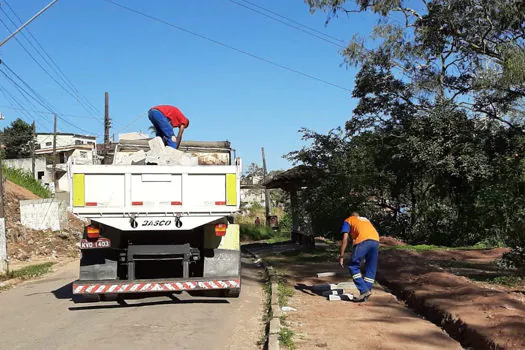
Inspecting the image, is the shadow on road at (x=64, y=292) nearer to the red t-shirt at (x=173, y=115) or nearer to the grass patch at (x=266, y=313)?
the grass patch at (x=266, y=313)

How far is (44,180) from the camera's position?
5881cm

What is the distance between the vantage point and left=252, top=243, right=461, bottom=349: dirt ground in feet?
20.5

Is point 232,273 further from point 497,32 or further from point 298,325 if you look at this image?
point 497,32

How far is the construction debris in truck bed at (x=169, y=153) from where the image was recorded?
8.86 meters

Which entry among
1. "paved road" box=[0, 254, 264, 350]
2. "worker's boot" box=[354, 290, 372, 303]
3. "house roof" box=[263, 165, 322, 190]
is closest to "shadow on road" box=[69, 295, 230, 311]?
"paved road" box=[0, 254, 264, 350]

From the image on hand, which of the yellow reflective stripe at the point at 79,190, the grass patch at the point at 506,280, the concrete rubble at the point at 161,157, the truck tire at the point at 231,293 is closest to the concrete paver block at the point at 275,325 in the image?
the truck tire at the point at 231,293

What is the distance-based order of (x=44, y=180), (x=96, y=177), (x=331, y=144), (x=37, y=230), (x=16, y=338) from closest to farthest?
(x=16, y=338) < (x=96, y=177) < (x=331, y=144) < (x=37, y=230) < (x=44, y=180)

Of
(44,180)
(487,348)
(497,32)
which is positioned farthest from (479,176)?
(44,180)

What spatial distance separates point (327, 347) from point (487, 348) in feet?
5.61

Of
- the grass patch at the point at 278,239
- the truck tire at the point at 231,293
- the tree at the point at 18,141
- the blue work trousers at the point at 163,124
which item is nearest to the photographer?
the truck tire at the point at 231,293

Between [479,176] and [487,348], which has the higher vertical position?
[479,176]

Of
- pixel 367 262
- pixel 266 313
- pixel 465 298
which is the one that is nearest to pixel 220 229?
pixel 266 313

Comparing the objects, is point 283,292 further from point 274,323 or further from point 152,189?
point 152,189

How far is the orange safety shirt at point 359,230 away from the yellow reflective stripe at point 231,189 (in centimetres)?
196
